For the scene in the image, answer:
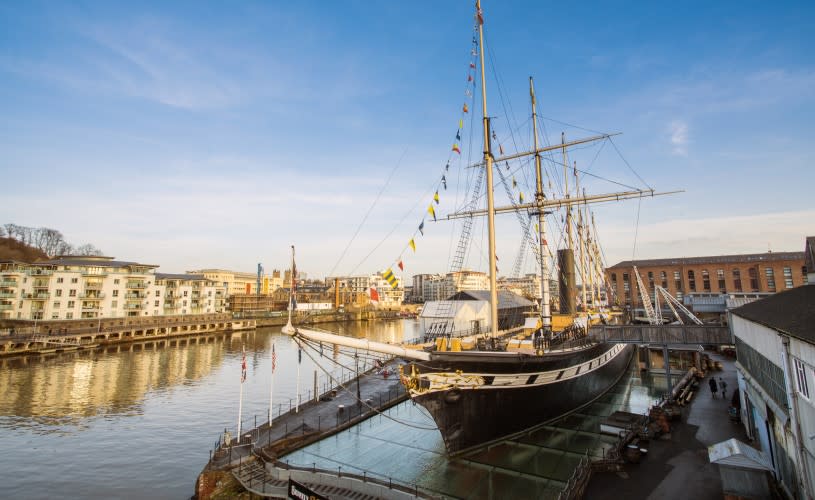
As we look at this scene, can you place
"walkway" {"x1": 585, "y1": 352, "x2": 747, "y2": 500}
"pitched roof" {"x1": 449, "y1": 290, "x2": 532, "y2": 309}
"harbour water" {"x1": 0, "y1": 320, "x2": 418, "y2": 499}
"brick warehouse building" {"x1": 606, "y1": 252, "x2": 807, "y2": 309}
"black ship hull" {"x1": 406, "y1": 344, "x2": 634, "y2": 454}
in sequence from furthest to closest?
"brick warehouse building" {"x1": 606, "y1": 252, "x2": 807, "y2": 309} < "pitched roof" {"x1": 449, "y1": 290, "x2": 532, "y2": 309} < "harbour water" {"x1": 0, "y1": 320, "x2": 418, "y2": 499} < "black ship hull" {"x1": 406, "y1": 344, "x2": 634, "y2": 454} < "walkway" {"x1": 585, "y1": 352, "x2": 747, "y2": 500}

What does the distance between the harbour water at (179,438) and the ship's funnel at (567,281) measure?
706 cm

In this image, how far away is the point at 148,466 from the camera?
18.0 metres

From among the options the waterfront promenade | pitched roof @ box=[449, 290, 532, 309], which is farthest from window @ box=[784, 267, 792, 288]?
the waterfront promenade

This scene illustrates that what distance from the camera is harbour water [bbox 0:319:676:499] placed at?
1470 centimetres

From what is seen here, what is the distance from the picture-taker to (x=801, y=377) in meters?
8.35

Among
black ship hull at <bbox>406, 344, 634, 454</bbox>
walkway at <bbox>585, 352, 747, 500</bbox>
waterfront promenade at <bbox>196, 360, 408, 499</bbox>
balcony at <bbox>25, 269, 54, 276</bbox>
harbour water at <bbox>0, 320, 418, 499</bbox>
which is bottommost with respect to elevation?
harbour water at <bbox>0, 320, 418, 499</bbox>

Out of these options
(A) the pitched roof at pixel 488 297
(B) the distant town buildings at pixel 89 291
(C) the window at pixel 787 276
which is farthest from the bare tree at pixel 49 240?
(C) the window at pixel 787 276

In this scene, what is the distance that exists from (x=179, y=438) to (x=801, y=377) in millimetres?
26957

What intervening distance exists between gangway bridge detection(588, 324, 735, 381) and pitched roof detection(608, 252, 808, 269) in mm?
39024

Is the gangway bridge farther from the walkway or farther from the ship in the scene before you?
the walkway

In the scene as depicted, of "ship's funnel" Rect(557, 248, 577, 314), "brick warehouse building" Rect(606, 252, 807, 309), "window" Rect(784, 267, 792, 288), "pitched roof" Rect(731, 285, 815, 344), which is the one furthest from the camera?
"brick warehouse building" Rect(606, 252, 807, 309)

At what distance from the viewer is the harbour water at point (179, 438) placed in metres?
14.7

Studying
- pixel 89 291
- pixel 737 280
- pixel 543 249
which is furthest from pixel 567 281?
pixel 89 291

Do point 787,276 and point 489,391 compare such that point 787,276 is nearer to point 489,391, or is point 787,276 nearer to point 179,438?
point 489,391
